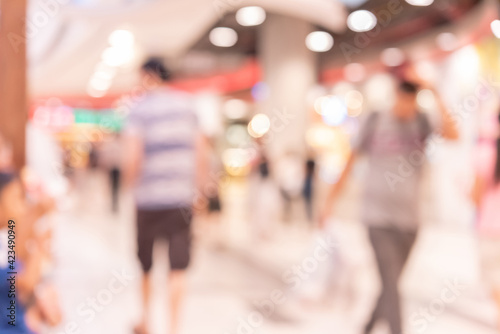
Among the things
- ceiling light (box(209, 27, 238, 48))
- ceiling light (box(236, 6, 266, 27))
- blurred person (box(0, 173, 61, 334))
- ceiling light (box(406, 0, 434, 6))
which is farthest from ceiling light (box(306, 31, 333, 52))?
blurred person (box(0, 173, 61, 334))

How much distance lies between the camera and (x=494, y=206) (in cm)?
259

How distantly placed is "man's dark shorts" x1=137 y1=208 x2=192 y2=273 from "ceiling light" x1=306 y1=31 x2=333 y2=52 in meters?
9.53

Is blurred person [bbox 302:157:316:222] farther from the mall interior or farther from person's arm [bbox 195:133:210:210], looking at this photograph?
person's arm [bbox 195:133:210:210]

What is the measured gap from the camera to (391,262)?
2.79m

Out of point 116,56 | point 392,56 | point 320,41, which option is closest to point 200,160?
point 392,56

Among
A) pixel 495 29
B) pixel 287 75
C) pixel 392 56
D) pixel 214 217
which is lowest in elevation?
pixel 214 217

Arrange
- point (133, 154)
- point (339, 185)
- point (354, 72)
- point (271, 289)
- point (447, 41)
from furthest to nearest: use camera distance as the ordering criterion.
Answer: point (354, 72), point (447, 41), point (271, 289), point (133, 154), point (339, 185)

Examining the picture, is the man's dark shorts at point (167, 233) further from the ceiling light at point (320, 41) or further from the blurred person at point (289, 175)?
the ceiling light at point (320, 41)

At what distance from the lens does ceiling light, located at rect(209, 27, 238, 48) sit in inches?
518

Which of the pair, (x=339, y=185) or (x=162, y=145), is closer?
(x=339, y=185)

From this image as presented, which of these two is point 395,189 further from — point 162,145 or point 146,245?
point 146,245

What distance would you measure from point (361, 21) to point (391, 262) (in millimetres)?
8826

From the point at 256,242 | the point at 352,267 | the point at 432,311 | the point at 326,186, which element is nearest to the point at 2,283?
the point at 352,267

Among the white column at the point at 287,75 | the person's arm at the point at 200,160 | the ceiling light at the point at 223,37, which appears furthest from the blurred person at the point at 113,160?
the person's arm at the point at 200,160
